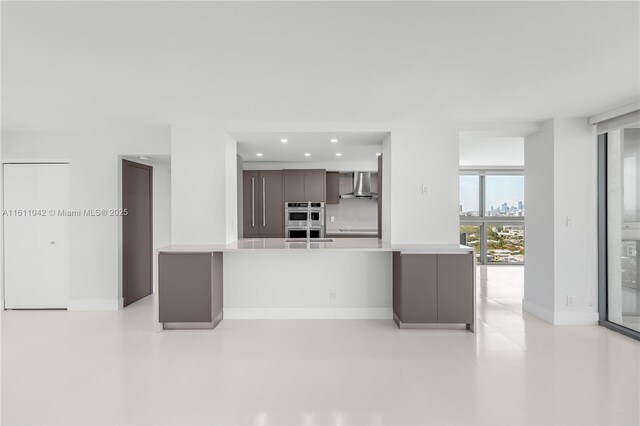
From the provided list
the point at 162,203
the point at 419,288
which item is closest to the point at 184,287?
the point at 419,288

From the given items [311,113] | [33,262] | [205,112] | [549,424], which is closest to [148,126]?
[205,112]

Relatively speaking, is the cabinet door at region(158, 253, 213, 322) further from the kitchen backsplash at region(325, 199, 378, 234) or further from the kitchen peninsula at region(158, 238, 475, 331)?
the kitchen backsplash at region(325, 199, 378, 234)

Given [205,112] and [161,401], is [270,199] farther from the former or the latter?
[161,401]

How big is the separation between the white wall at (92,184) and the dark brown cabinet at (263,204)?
2090mm

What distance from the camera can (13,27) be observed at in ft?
6.99

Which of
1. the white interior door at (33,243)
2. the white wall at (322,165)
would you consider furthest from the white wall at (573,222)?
the white interior door at (33,243)

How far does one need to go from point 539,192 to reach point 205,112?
411 cm

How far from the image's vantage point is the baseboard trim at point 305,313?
4633 millimetres

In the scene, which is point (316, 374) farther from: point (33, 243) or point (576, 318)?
point (33, 243)

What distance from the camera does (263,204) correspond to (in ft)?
22.5

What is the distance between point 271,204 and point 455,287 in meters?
3.77

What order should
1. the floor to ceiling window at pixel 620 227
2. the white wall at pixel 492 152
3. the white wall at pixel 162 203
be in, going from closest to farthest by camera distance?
the floor to ceiling window at pixel 620 227
the white wall at pixel 492 152
the white wall at pixel 162 203

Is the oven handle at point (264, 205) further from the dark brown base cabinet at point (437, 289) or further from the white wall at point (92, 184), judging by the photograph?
the dark brown base cabinet at point (437, 289)

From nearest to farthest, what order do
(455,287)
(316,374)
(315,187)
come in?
(316,374) < (455,287) < (315,187)
